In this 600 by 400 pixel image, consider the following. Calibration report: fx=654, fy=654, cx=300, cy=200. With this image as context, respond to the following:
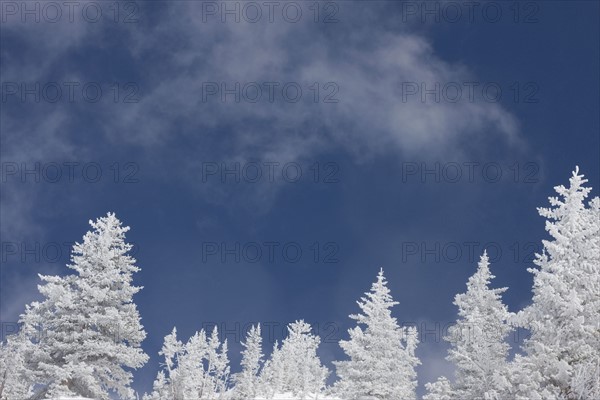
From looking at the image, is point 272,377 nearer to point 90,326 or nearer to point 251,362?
point 251,362

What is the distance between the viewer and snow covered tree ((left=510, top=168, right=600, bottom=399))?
Result: 25.5 metres

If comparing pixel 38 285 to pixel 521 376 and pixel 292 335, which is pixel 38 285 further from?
pixel 292 335

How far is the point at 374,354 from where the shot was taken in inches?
1730

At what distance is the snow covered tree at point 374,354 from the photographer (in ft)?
142

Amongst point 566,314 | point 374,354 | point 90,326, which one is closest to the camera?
point 566,314

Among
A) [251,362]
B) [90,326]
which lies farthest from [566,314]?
[251,362]

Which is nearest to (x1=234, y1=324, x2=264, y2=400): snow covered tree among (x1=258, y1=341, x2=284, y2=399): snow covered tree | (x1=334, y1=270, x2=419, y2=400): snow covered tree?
(x1=258, y1=341, x2=284, y2=399): snow covered tree

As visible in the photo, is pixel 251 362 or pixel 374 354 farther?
pixel 251 362

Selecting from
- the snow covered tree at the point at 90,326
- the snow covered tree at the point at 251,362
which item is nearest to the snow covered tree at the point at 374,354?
the snow covered tree at the point at 90,326

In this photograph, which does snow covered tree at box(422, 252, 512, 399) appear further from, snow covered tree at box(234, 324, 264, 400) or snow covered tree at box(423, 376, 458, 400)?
snow covered tree at box(234, 324, 264, 400)

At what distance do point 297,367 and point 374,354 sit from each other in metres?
59.8

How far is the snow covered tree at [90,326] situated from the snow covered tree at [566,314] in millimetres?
20628

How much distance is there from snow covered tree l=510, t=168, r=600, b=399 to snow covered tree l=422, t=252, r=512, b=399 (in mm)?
→ 4982

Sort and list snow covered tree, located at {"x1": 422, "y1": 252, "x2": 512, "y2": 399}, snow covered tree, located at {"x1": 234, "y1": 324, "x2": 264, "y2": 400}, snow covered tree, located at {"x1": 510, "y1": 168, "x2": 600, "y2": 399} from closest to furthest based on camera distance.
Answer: snow covered tree, located at {"x1": 510, "y1": 168, "x2": 600, "y2": 399}, snow covered tree, located at {"x1": 422, "y1": 252, "x2": 512, "y2": 399}, snow covered tree, located at {"x1": 234, "y1": 324, "x2": 264, "y2": 400}
